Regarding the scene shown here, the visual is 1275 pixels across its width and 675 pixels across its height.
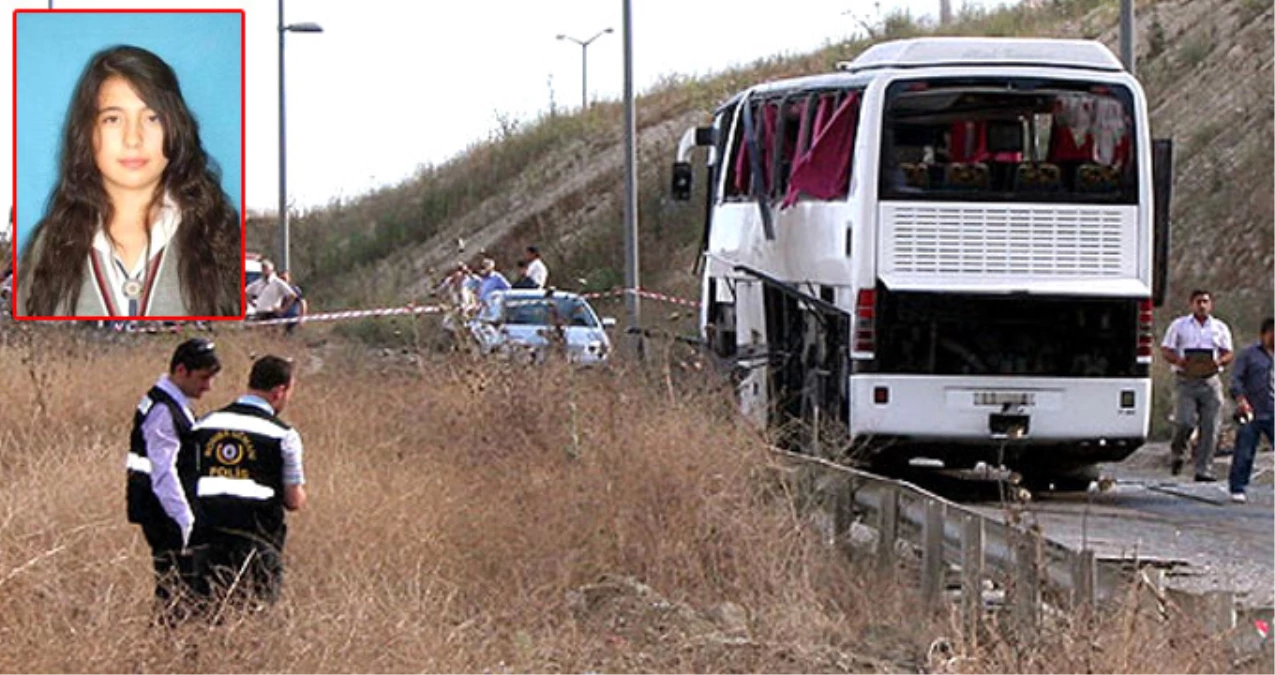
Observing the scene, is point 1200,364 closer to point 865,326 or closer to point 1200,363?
point 1200,363

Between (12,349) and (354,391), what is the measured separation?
9.91 ft

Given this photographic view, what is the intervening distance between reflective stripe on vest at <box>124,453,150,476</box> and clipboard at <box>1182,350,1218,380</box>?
13.9 meters

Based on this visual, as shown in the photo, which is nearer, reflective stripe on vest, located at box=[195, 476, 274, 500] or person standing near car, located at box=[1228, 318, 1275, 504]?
reflective stripe on vest, located at box=[195, 476, 274, 500]

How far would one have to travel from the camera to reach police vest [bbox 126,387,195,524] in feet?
Answer: 35.9

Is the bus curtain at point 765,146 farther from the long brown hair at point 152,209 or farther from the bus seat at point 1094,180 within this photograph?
the long brown hair at point 152,209

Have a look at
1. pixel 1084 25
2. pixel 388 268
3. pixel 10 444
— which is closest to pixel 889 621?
pixel 10 444

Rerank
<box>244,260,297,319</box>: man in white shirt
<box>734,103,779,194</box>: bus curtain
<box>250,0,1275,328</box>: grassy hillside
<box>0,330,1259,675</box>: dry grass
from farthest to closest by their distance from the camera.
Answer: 1. <box>250,0,1275,328</box>: grassy hillside
2. <box>244,260,297,319</box>: man in white shirt
3. <box>734,103,779,194</box>: bus curtain
4. <box>0,330,1259,675</box>: dry grass

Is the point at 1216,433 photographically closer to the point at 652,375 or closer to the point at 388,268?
the point at 652,375

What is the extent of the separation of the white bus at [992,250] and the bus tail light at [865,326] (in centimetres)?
2

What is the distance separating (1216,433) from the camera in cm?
2417

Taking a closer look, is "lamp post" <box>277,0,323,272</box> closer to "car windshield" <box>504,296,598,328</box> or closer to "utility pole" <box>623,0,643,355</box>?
"utility pole" <box>623,0,643,355</box>

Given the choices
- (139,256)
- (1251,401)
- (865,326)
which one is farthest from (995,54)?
(139,256)

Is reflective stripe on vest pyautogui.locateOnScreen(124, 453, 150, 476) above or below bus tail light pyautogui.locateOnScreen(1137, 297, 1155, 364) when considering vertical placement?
below

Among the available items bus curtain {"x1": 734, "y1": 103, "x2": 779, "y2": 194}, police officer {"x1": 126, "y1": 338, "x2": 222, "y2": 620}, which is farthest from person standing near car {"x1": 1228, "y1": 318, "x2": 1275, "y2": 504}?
police officer {"x1": 126, "y1": 338, "x2": 222, "y2": 620}
